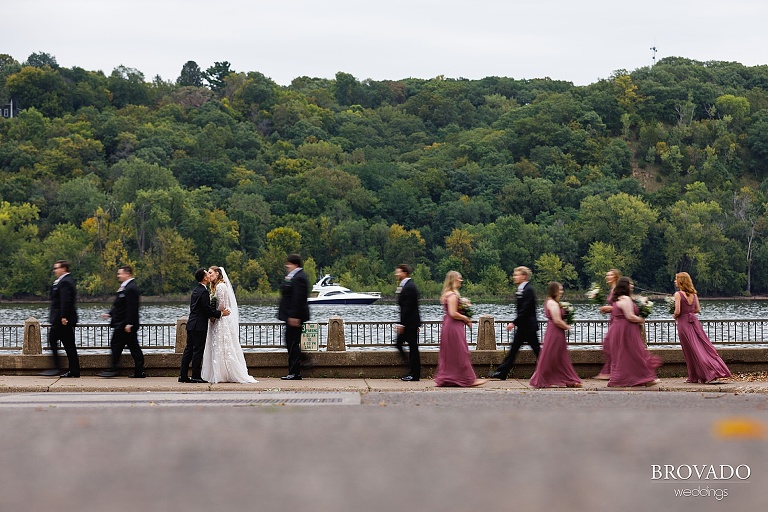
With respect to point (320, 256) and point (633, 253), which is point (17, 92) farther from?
point (633, 253)

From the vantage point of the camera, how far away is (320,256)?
435ft

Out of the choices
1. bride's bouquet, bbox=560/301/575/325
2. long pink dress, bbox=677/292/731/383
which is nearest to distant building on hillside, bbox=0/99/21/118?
Answer: bride's bouquet, bbox=560/301/575/325

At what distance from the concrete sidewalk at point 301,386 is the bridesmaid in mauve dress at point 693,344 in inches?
9.3

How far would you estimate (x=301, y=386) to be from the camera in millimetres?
18188

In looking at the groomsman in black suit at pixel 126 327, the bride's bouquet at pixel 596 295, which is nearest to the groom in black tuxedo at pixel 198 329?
the groomsman in black suit at pixel 126 327

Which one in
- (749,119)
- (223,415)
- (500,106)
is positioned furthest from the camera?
(500,106)

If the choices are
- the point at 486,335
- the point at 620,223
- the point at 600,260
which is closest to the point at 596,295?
the point at 486,335

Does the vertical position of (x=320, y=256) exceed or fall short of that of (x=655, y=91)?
it falls short

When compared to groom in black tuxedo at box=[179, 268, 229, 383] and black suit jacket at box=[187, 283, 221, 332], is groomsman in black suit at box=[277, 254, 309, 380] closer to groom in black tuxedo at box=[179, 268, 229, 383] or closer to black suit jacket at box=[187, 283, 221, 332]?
groom in black tuxedo at box=[179, 268, 229, 383]

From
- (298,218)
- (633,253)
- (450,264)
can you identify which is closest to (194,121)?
(298,218)

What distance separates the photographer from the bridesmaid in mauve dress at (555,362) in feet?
60.3

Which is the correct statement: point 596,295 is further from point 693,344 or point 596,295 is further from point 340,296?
point 340,296

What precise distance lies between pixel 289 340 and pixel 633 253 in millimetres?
109980

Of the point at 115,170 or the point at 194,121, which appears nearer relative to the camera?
the point at 115,170
